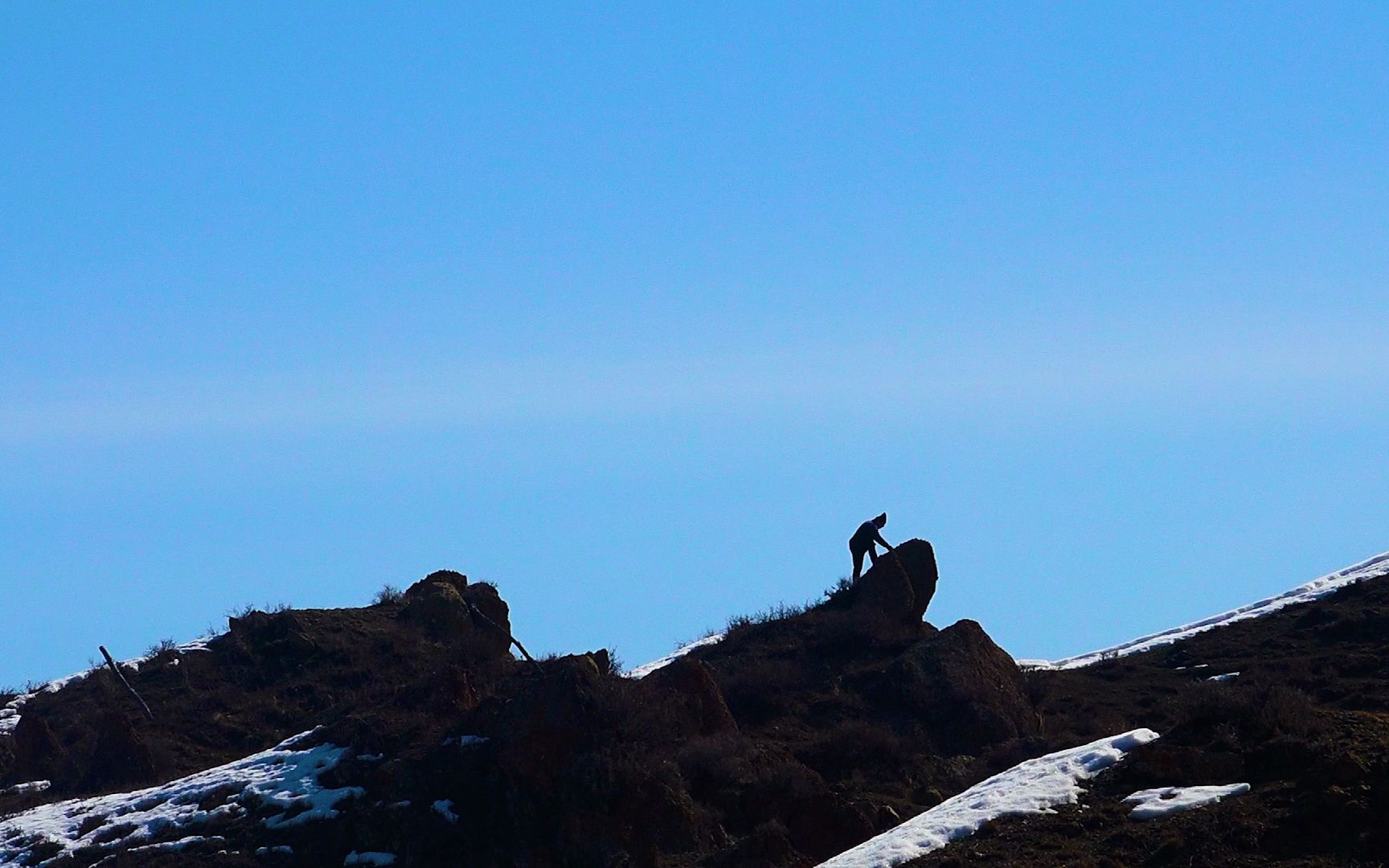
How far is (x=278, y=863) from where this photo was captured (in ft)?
71.4

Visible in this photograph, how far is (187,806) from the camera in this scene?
80.7ft

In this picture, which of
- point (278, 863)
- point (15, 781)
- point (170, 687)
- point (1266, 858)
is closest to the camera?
point (1266, 858)

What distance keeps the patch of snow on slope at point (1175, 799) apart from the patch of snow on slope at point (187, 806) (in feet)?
45.1

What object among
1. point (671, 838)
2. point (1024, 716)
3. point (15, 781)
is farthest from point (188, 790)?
point (1024, 716)

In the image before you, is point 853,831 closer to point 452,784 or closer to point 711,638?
point 452,784

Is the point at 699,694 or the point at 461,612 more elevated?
the point at 461,612

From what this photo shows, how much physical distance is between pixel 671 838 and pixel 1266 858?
30.7 ft

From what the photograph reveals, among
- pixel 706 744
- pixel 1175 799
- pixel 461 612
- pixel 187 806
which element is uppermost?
pixel 461 612

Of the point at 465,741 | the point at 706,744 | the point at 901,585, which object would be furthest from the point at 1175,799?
the point at 901,585

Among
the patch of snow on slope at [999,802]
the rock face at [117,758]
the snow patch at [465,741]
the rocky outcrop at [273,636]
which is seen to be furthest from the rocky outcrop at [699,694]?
the rocky outcrop at [273,636]

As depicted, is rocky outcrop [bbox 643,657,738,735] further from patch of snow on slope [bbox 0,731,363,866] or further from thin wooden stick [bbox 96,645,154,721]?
thin wooden stick [bbox 96,645,154,721]

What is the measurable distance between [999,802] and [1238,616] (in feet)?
84.9

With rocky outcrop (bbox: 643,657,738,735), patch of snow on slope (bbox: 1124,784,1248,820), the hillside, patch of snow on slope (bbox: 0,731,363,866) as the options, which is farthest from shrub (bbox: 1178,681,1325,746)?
patch of snow on slope (bbox: 0,731,363,866)

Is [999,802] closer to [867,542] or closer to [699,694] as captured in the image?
[699,694]
